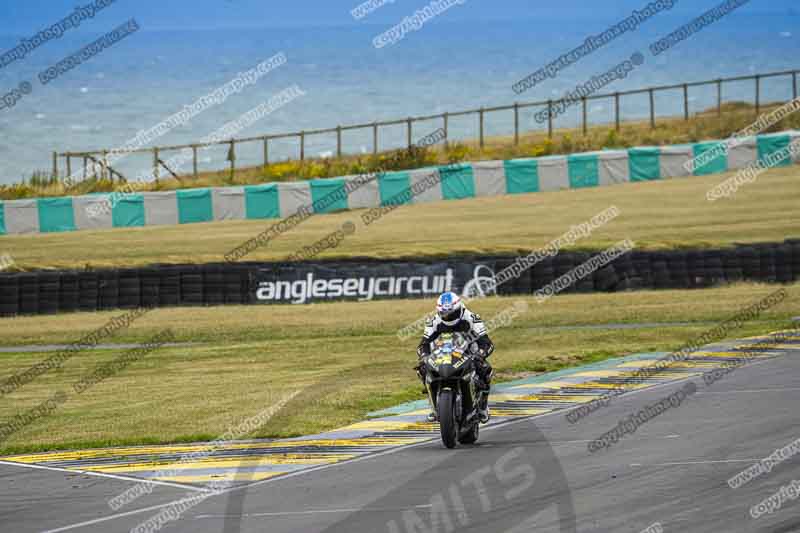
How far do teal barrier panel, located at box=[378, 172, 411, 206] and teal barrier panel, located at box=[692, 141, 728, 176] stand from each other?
35.4 feet

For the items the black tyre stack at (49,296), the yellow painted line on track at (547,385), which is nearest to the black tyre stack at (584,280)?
the yellow painted line on track at (547,385)

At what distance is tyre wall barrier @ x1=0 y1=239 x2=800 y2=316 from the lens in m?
30.0

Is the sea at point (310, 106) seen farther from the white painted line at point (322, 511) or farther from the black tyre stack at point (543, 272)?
the white painted line at point (322, 511)

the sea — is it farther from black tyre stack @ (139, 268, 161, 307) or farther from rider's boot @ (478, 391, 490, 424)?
rider's boot @ (478, 391, 490, 424)

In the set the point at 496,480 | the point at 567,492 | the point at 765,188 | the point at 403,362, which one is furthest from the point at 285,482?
the point at 765,188

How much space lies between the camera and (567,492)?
12.1m

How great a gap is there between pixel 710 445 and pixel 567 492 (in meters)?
2.87

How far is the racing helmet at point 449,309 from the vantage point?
15266 mm

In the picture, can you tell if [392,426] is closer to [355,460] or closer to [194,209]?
[355,460]

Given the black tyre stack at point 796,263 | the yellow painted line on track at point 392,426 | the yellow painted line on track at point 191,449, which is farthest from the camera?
the black tyre stack at point 796,263

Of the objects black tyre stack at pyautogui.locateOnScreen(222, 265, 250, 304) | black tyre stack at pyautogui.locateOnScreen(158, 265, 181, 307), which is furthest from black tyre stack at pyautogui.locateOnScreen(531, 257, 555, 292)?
black tyre stack at pyautogui.locateOnScreen(158, 265, 181, 307)

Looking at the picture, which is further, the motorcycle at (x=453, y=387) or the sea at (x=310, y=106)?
the sea at (x=310, y=106)

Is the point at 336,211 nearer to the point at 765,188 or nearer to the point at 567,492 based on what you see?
the point at 765,188

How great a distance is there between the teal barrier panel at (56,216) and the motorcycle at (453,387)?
101ft
